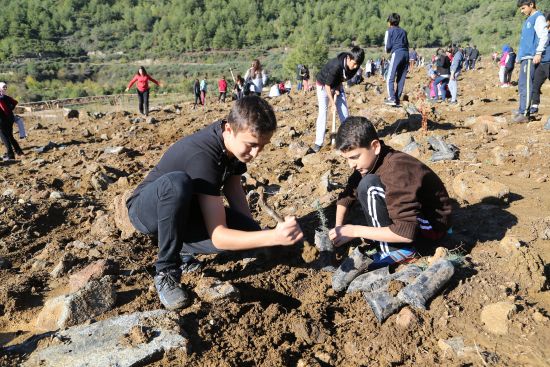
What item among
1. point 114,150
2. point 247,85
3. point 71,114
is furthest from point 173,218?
point 71,114

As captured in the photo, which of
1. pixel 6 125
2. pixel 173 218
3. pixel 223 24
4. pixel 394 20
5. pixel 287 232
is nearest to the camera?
pixel 287 232

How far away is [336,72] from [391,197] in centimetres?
330

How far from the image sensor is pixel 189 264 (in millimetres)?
3008

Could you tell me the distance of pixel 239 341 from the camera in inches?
84.5

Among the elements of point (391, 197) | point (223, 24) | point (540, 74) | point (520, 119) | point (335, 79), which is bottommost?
point (391, 197)

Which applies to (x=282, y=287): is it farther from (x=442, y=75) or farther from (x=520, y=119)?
(x=442, y=75)

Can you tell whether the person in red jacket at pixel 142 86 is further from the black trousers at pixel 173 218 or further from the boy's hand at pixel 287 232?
the boy's hand at pixel 287 232

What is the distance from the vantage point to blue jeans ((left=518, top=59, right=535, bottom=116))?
5691 mm

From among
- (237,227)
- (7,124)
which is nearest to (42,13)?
(7,124)

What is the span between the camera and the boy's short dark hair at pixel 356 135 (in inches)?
99.1

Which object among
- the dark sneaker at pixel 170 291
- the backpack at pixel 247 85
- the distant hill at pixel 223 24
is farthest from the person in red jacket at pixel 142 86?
the distant hill at pixel 223 24

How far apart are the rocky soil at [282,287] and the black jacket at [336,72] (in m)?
1.01

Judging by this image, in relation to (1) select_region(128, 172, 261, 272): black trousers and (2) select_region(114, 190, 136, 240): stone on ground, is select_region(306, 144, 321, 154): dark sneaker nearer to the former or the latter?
(2) select_region(114, 190, 136, 240): stone on ground

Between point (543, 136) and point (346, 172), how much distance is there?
8.42 feet
